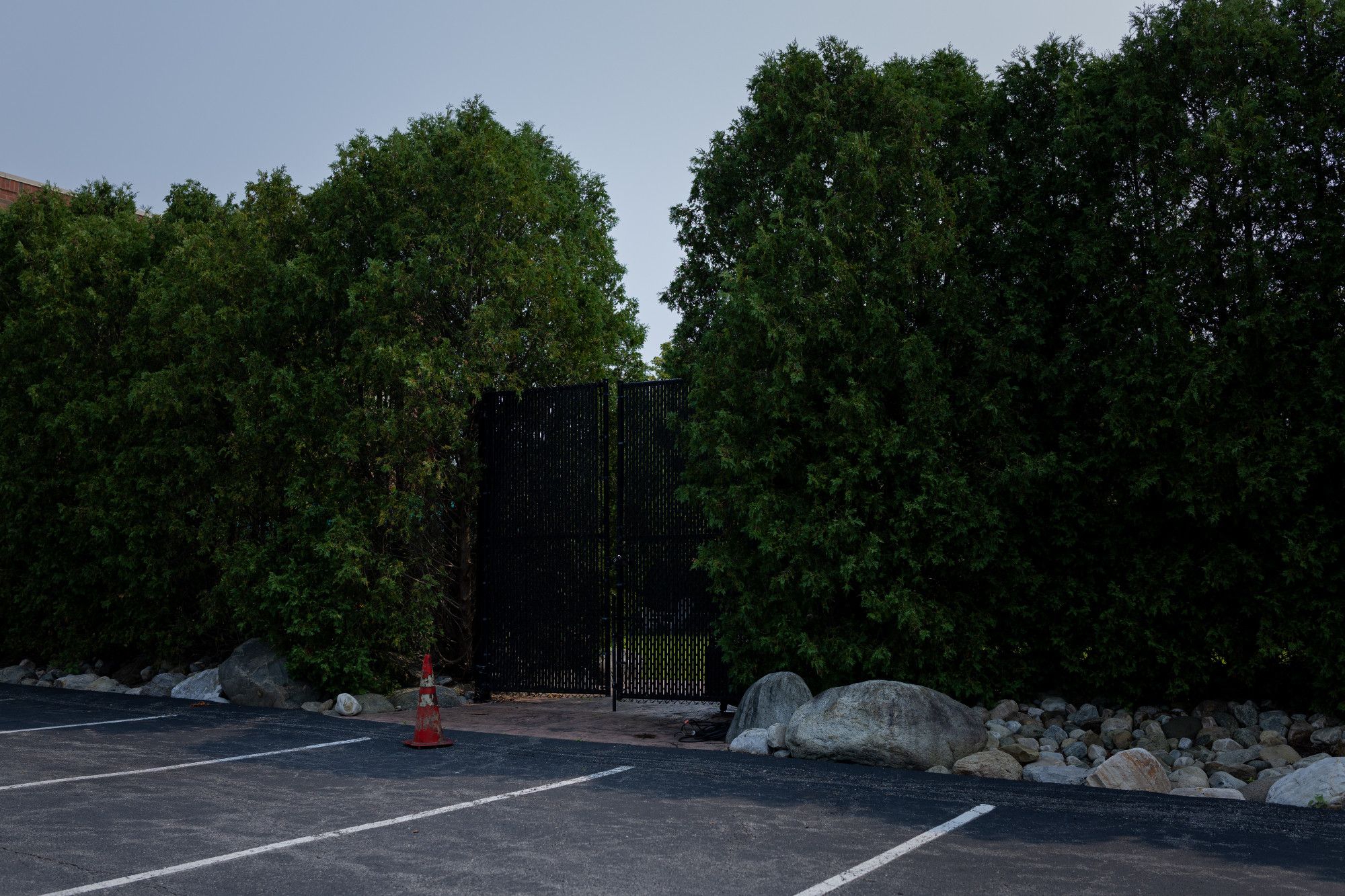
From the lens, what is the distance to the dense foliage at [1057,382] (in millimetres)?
9023

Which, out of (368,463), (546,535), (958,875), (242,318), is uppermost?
(242,318)

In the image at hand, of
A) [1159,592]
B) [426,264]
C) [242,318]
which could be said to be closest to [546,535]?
[426,264]

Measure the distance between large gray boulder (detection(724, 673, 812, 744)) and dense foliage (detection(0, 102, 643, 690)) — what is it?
14.7 feet

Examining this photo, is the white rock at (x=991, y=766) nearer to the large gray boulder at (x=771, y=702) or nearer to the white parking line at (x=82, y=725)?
the large gray boulder at (x=771, y=702)

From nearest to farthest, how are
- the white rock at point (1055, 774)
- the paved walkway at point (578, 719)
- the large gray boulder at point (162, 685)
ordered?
the white rock at point (1055, 774) < the paved walkway at point (578, 719) < the large gray boulder at point (162, 685)

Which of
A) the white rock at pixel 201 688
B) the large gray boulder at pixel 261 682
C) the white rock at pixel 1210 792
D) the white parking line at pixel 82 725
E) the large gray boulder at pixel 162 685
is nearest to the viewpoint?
the white rock at pixel 1210 792

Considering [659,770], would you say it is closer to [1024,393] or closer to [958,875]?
[958,875]

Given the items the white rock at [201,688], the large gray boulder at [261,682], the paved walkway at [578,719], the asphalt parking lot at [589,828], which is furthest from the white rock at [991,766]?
the white rock at [201,688]

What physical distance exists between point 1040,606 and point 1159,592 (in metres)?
1.10

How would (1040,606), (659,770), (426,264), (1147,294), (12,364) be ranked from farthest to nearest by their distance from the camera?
1. (12,364)
2. (426,264)
3. (1040,606)
4. (1147,294)
5. (659,770)

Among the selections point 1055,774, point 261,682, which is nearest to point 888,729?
point 1055,774

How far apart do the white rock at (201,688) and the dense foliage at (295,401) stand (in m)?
0.69

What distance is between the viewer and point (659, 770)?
870 centimetres

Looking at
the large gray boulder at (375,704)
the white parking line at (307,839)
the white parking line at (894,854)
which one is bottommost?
the white parking line at (894,854)
